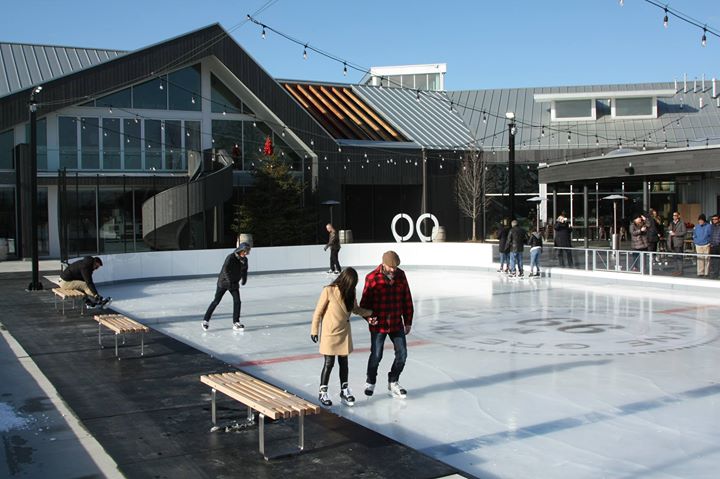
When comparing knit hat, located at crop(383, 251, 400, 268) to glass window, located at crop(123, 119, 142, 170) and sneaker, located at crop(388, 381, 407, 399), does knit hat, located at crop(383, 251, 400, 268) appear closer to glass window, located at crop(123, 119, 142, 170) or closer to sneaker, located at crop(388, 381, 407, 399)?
sneaker, located at crop(388, 381, 407, 399)

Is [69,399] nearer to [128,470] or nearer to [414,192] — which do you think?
[128,470]

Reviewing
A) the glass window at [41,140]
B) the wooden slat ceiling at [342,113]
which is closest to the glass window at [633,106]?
the wooden slat ceiling at [342,113]

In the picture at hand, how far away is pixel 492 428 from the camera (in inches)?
271

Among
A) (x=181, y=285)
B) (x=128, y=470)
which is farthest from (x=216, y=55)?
(x=128, y=470)

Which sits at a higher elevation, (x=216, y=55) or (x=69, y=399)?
(x=216, y=55)

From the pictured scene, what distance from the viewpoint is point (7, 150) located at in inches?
1204

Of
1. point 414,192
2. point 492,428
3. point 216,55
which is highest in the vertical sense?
point 216,55

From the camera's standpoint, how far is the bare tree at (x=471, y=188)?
125 feet

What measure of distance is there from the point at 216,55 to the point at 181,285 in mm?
15750

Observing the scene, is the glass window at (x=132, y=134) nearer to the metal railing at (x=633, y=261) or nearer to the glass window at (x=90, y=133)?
the glass window at (x=90, y=133)

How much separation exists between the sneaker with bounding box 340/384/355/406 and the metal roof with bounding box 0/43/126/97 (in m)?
27.6

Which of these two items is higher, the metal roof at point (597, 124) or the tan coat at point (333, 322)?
the metal roof at point (597, 124)

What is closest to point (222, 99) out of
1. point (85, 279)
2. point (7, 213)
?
point (7, 213)

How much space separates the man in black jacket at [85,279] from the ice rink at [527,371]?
2.74 feet
